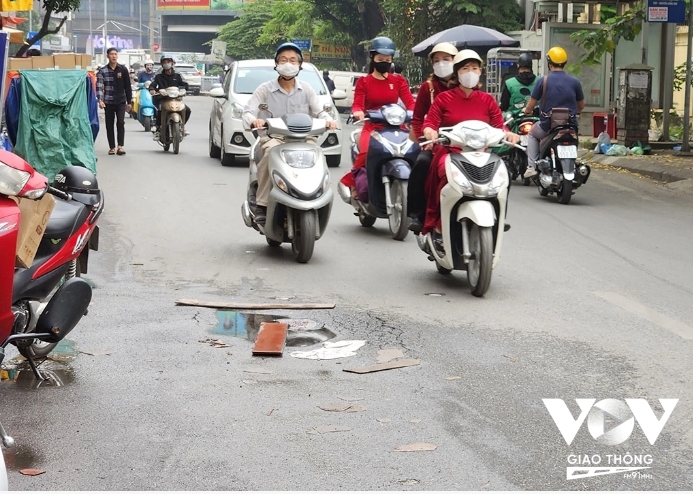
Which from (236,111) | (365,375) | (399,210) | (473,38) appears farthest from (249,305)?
(473,38)

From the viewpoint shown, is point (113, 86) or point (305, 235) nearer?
point (305, 235)

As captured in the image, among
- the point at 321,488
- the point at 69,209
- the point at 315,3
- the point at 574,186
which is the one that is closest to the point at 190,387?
the point at 69,209

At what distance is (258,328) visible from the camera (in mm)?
7328

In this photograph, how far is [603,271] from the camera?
9.50 metres

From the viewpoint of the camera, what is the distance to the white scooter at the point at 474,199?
26.9ft

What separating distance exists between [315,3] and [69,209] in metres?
51.1

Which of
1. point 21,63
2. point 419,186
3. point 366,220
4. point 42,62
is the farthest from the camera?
point 42,62

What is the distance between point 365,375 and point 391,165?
199 inches

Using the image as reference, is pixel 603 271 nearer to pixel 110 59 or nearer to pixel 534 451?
pixel 534 451

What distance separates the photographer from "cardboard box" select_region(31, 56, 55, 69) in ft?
48.2

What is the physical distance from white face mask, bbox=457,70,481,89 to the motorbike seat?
127 inches

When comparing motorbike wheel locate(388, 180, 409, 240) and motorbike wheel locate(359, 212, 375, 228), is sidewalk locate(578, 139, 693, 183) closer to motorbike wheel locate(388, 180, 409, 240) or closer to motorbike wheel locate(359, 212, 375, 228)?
motorbike wheel locate(359, 212, 375, 228)

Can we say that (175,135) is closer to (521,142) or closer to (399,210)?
(521,142)

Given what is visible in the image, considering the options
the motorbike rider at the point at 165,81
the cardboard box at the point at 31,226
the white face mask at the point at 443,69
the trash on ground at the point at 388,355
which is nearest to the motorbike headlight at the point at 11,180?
the cardboard box at the point at 31,226
